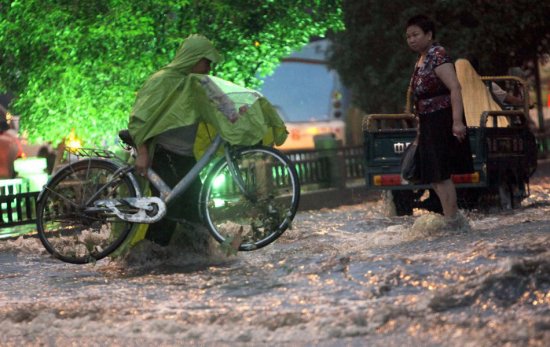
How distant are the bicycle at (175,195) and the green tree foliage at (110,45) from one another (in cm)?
724

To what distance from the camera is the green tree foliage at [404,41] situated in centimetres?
3219

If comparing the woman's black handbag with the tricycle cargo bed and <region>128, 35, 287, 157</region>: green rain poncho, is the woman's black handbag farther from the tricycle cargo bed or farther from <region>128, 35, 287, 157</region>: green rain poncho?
the tricycle cargo bed

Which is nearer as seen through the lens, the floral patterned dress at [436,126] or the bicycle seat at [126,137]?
the bicycle seat at [126,137]

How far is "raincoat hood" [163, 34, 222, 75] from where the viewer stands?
9375 millimetres

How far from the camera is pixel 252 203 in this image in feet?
30.5

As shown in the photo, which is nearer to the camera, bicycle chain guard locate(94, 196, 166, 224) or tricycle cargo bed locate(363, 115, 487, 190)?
bicycle chain guard locate(94, 196, 166, 224)

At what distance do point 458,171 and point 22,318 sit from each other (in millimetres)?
4563

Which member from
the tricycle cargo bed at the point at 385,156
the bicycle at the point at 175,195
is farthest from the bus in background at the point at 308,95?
the bicycle at the point at 175,195

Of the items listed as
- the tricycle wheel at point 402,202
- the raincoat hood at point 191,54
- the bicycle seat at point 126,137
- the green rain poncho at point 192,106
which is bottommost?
the tricycle wheel at point 402,202

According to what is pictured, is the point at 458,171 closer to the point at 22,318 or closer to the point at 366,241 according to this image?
the point at 366,241

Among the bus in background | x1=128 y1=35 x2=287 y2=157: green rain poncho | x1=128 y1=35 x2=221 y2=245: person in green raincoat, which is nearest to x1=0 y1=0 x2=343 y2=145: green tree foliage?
x1=128 y1=35 x2=221 y2=245: person in green raincoat

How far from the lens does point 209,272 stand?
28.3ft

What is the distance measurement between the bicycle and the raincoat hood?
2.04ft

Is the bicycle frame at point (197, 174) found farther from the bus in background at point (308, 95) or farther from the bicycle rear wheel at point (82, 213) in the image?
the bus in background at point (308, 95)
